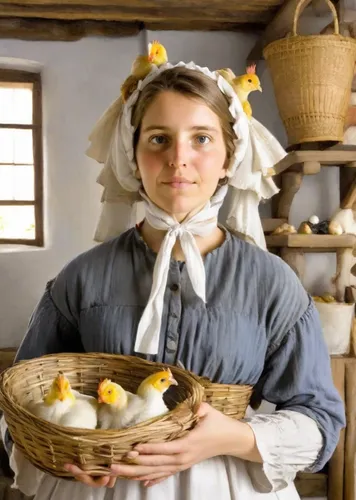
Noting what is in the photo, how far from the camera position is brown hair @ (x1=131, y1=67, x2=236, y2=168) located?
1128mm

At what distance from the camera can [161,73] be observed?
1163 millimetres

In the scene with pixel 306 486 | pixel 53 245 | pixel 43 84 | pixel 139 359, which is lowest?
pixel 306 486

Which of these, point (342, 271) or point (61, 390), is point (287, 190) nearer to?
point (342, 271)

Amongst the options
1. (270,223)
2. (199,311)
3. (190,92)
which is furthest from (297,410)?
(270,223)

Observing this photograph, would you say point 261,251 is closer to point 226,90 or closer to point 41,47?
point 226,90

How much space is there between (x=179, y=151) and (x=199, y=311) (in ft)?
1.01

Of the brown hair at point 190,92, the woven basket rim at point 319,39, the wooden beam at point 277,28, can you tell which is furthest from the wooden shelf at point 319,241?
the brown hair at point 190,92

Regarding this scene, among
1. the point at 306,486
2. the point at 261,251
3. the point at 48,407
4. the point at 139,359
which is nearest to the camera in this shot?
the point at 48,407

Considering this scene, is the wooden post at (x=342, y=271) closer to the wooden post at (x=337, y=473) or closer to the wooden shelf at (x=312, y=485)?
the wooden post at (x=337, y=473)

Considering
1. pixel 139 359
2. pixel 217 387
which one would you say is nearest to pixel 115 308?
pixel 139 359

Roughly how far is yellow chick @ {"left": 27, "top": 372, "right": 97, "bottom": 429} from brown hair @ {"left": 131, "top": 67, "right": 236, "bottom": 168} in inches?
20.1

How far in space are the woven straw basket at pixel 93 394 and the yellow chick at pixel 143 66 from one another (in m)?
0.55

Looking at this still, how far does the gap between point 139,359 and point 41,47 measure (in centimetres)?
165

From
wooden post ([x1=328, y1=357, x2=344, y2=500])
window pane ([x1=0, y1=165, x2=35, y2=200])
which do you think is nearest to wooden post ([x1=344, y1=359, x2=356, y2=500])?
wooden post ([x1=328, y1=357, x2=344, y2=500])
